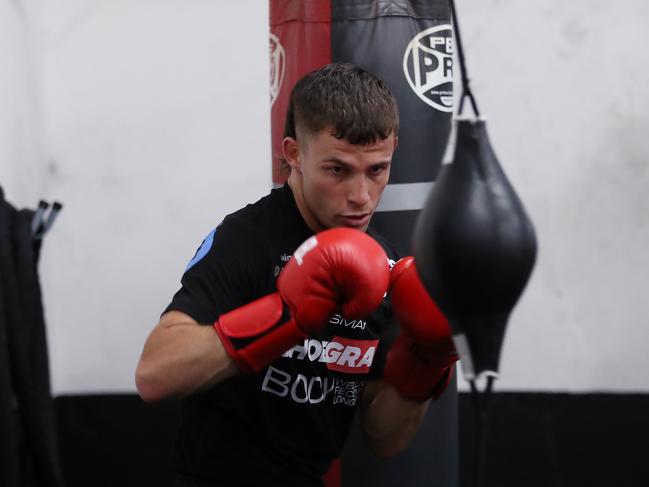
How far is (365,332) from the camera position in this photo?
1555mm

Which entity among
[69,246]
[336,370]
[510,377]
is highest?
[336,370]

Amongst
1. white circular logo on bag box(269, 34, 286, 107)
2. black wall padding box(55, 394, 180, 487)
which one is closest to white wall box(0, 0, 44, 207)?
black wall padding box(55, 394, 180, 487)

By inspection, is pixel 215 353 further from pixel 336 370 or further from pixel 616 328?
pixel 616 328

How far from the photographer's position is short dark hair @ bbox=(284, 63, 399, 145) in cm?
141

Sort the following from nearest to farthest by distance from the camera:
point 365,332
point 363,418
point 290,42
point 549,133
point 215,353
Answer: point 215,353 < point 365,332 < point 363,418 < point 290,42 < point 549,133

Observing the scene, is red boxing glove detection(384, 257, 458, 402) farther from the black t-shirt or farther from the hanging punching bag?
the hanging punching bag

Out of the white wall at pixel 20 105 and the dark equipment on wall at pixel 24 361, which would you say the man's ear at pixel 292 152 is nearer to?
the dark equipment on wall at pixel 24 361

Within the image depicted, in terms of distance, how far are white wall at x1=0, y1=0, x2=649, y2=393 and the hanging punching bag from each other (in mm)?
1740

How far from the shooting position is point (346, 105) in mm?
1420

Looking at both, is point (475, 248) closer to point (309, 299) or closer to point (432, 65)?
point (309, 299)

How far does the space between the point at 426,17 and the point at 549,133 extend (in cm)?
105

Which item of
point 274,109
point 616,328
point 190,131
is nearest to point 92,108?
point 190,131

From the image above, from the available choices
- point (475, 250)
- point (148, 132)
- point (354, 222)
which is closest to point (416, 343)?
point (354, 222)

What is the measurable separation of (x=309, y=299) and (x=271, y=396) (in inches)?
11.4
